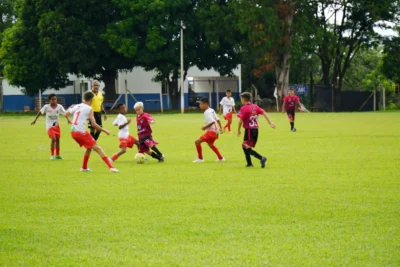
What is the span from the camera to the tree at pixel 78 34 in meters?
63.3

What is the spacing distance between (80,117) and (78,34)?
48.0 metres

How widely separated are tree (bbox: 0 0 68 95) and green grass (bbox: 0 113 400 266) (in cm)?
4723

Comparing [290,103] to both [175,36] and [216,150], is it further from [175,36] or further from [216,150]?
[175,36]

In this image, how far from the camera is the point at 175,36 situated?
224 ft

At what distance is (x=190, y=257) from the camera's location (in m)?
8.30

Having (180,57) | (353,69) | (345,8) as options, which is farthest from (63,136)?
(353,69)

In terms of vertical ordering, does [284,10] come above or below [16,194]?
above

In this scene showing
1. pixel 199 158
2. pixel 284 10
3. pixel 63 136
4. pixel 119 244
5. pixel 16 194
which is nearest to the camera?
pixel 119 244

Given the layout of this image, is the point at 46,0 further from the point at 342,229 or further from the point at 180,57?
the point at 342,229

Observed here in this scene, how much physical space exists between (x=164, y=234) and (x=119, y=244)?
0.71 metres

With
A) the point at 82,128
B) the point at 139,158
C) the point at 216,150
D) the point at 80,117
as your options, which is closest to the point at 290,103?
the point at 216,150

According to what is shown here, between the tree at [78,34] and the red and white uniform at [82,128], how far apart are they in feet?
153

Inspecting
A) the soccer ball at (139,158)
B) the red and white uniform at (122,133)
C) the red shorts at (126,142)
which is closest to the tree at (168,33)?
the red shorts at (126,142)

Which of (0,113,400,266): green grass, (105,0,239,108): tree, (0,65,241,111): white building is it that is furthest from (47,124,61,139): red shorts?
(0,65,241,111): white building
